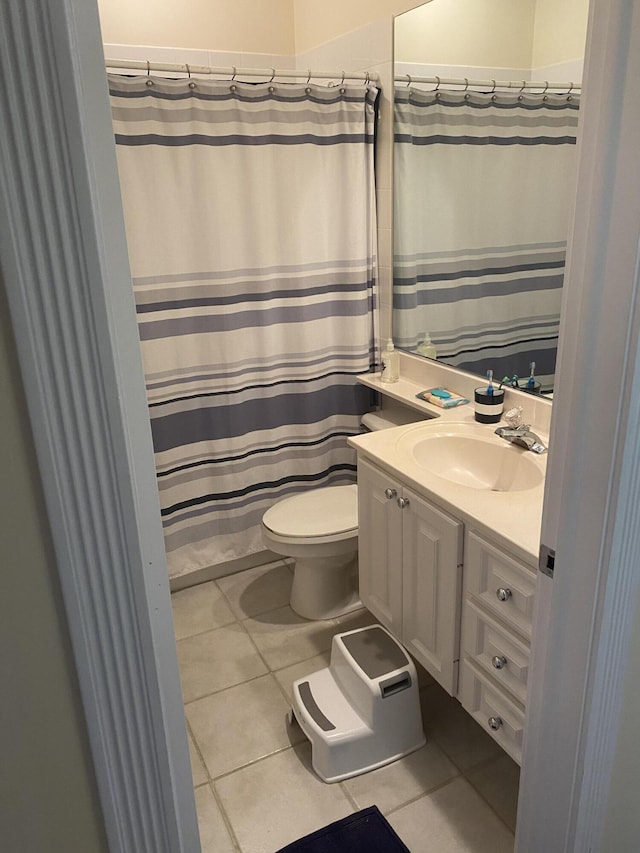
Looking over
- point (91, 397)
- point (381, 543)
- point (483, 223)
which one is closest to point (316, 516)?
point (381, 543)

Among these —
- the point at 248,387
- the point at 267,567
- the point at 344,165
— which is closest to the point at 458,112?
the point at 344,165

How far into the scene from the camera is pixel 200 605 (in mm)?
2613

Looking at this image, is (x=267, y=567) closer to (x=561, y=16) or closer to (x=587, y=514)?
(x=587, y=514)

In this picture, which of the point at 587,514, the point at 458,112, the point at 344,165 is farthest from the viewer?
the point at 344,165

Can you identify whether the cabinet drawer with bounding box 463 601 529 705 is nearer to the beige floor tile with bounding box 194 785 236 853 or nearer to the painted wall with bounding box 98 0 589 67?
the beige floor tile with bounding box 194 785 236 853

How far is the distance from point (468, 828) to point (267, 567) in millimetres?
1399

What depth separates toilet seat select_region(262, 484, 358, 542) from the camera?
2301mm

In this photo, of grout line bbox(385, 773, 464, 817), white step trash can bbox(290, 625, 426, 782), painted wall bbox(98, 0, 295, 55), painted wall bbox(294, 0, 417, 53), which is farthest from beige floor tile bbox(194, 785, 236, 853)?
painted wall bbox(98, 0, 295, 55)

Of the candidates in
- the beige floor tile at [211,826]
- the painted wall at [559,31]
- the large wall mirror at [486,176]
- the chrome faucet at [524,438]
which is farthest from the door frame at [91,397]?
the painted wall at [559,31]

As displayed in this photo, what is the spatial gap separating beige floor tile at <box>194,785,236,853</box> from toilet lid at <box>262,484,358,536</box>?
841 millimetres

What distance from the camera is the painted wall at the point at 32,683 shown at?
628 millimetres

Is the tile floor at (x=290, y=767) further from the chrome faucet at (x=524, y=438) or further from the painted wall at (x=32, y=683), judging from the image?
the painted wall at (x=32, y=683)

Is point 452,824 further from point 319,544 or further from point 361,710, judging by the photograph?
point 319,544

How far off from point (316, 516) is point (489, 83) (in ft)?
5.12
